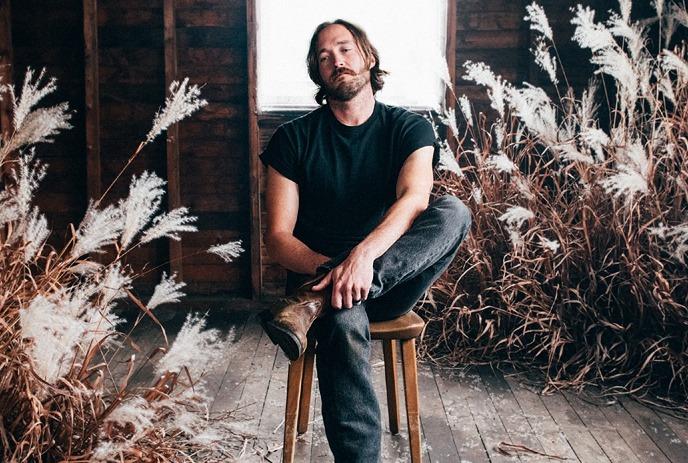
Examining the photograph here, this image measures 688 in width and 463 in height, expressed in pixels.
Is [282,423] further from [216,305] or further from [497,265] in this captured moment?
[216,305]

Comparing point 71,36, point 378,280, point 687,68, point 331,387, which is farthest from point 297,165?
point 71,36

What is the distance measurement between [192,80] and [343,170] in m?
2.20

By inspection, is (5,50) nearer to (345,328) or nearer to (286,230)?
(286,230)

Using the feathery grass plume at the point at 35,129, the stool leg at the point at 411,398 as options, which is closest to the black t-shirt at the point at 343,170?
the stool leg at the point at 411,398

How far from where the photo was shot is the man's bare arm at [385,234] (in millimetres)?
1569

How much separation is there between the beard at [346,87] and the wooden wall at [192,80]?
182cm

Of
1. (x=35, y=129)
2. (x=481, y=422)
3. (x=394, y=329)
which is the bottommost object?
(x=481, y=422)

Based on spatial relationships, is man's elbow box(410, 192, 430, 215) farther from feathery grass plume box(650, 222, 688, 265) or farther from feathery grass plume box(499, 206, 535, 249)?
feathery grass plume box(650, 222, 688, 265)

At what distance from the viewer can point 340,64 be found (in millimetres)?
2084

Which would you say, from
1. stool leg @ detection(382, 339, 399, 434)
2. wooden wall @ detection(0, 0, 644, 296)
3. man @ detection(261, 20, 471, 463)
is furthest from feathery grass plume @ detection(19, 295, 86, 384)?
wooden wall @ detection(0, 0, 644, 296)

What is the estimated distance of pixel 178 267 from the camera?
12.8 ft

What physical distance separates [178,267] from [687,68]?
9.34ft

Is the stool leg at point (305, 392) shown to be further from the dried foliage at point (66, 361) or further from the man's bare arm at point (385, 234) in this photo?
the dried foliage at point (66, 361)

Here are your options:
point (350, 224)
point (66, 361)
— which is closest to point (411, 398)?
point (350, 224)
